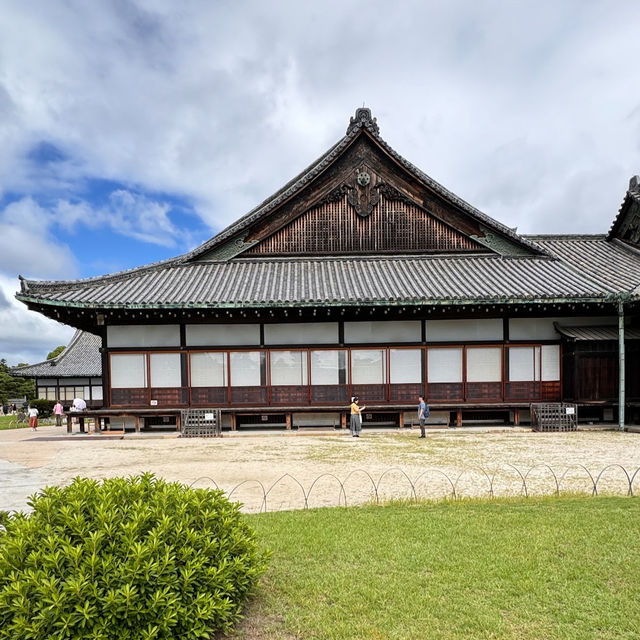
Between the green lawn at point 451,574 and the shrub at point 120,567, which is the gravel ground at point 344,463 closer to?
the green lawn at point 451,574

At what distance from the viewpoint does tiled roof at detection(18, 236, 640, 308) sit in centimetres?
1683

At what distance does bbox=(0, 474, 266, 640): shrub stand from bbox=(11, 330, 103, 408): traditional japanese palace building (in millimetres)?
43260

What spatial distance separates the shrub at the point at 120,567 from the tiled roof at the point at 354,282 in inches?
504

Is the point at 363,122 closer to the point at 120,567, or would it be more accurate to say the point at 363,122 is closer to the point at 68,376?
the point at 120,567

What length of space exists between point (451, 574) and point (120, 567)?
11.6 ft

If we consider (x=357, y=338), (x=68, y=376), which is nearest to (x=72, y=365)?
(x=68, y=376)

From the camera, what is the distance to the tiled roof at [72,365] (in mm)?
42562

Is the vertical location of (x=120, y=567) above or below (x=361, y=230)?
below

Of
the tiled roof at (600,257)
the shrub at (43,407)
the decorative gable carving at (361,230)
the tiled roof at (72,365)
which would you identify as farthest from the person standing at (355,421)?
the tiled roof at (72,365)

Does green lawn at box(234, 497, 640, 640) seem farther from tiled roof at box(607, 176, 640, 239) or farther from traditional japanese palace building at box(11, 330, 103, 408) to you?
traditional japanese palace building at box(11, 330, 103, 408)

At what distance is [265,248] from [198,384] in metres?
7.04

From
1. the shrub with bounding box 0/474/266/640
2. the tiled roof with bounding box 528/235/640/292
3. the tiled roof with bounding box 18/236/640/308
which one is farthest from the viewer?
the tiled roof with bounding box 528/235/640/292

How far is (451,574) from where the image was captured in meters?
4.96

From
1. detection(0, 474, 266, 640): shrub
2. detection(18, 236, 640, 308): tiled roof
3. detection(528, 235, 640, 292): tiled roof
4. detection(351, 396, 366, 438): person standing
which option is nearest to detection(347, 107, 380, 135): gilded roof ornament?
detection(18, 236, 640, 308): tiled roof
